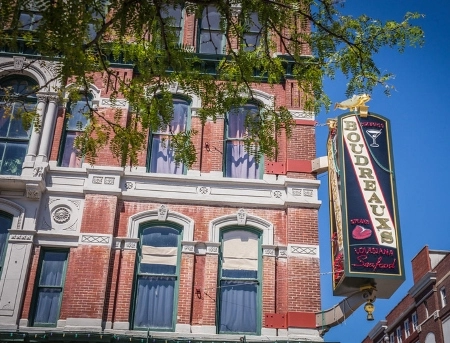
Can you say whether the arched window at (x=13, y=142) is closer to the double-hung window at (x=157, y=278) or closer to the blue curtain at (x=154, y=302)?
the double-hung window at (x=157, y=278)

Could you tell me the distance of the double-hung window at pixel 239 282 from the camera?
51.8ft

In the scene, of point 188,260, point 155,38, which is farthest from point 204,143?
point 155,38

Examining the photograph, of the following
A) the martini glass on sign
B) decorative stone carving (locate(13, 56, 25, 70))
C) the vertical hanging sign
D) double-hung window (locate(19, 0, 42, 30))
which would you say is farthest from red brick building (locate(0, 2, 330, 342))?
double-hung window (locate(19, 0, 42, 30))

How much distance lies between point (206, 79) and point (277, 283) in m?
6.22

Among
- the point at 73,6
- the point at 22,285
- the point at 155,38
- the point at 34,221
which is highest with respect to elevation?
the point at 155,38

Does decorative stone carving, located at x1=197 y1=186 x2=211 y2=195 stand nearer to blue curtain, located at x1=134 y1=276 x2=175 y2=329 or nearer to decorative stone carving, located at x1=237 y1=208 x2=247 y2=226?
decorative stone carving, located at x1=237 y1=208 x2=247 y2=226

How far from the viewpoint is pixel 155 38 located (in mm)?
12219

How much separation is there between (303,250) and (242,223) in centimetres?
→ 169

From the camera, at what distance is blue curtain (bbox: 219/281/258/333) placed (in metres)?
15.7

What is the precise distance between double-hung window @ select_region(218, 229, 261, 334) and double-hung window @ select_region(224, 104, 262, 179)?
1777 millimetres

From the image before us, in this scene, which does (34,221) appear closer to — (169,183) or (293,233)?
(169,183)

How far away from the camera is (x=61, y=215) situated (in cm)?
1670

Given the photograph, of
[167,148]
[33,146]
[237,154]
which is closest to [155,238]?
[167,148]

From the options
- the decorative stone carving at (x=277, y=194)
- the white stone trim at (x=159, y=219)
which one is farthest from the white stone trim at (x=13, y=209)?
the decorative stone carving at (x=277, y=194)
